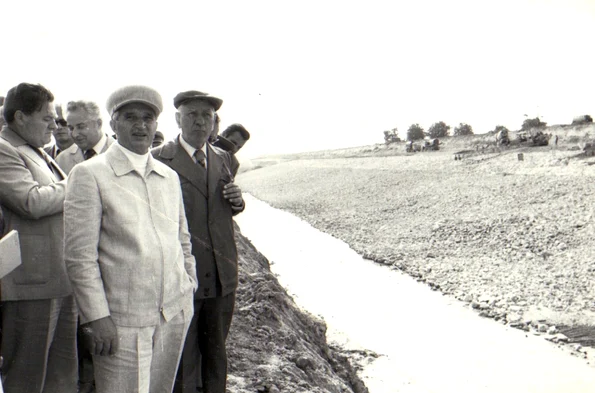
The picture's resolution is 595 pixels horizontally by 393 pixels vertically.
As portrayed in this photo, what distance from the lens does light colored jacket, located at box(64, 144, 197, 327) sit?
208 cm

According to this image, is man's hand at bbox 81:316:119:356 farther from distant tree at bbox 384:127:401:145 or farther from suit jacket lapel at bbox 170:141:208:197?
distant tree at bbox 384:127:401:145

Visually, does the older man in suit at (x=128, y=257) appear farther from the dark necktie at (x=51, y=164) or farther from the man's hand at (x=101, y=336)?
the dark necktie at (x=51, y=164)

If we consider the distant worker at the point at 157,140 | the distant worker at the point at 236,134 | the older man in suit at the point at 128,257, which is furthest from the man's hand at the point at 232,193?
the distant worker at the point at 157,140

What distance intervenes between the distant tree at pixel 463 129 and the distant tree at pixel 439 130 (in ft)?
3.35

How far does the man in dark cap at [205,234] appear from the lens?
9.60 feet

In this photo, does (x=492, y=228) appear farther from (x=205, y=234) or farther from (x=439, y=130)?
(x=439, y=130)

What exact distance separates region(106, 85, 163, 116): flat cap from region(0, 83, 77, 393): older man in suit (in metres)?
0.41

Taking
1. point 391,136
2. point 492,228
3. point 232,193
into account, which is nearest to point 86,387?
point 232,193

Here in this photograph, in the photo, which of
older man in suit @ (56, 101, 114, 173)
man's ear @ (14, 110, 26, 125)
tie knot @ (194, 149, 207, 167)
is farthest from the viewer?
older man in suit @ (56, 101, 114, 173)

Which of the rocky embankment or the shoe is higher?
the shoe

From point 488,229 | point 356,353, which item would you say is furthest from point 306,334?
point 488,229

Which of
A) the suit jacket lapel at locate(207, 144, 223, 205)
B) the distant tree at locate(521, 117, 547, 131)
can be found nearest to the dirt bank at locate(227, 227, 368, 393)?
the suit jacket lapel at locate(207, 144, 223, 205)

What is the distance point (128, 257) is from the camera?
215cm

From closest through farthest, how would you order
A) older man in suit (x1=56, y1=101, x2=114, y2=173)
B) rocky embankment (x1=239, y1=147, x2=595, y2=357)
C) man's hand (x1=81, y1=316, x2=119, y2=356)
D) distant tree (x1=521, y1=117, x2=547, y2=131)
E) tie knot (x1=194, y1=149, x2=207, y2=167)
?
man's hand (x1=81, y1=316, x2=119, y2=356), tie knot (x1=194, y1=149, x2=207, y2=167), older man in suit (x1=56, y1=101, x2=114, y2=173), rocky embankment (x1=239, y1=147, x2=595, y2=357), distant tree (x1=521, y1=117, x2=547, y2=131)
